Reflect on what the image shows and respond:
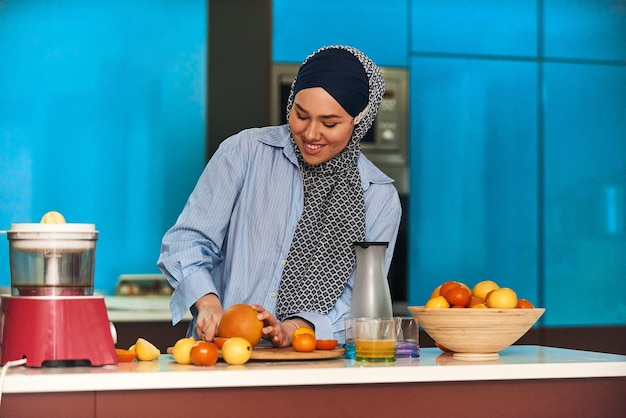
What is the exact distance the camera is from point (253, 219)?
2318 mm

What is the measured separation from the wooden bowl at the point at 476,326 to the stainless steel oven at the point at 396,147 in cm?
→ 203

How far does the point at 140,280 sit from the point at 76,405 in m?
2.23

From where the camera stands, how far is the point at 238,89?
12.6 feet

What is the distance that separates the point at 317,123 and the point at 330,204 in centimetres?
26

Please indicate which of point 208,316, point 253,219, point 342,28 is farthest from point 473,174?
point 208,316

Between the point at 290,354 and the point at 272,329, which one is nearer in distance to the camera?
the point at 290,354

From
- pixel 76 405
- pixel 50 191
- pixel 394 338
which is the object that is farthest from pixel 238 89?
pixel 76 405

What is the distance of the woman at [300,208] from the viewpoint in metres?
2.21

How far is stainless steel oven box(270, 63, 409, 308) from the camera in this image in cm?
398

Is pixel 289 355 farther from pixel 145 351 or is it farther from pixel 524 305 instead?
pixel 524 305

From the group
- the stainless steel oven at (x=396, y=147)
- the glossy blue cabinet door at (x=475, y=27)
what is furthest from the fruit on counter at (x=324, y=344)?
the glossy blue cabinet door at (x=475, y=27)

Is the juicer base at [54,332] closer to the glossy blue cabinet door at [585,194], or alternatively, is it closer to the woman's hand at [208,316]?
the woman's hand at [208,316]

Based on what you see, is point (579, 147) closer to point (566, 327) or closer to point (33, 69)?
point (566, 327)

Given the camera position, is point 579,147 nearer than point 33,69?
No
